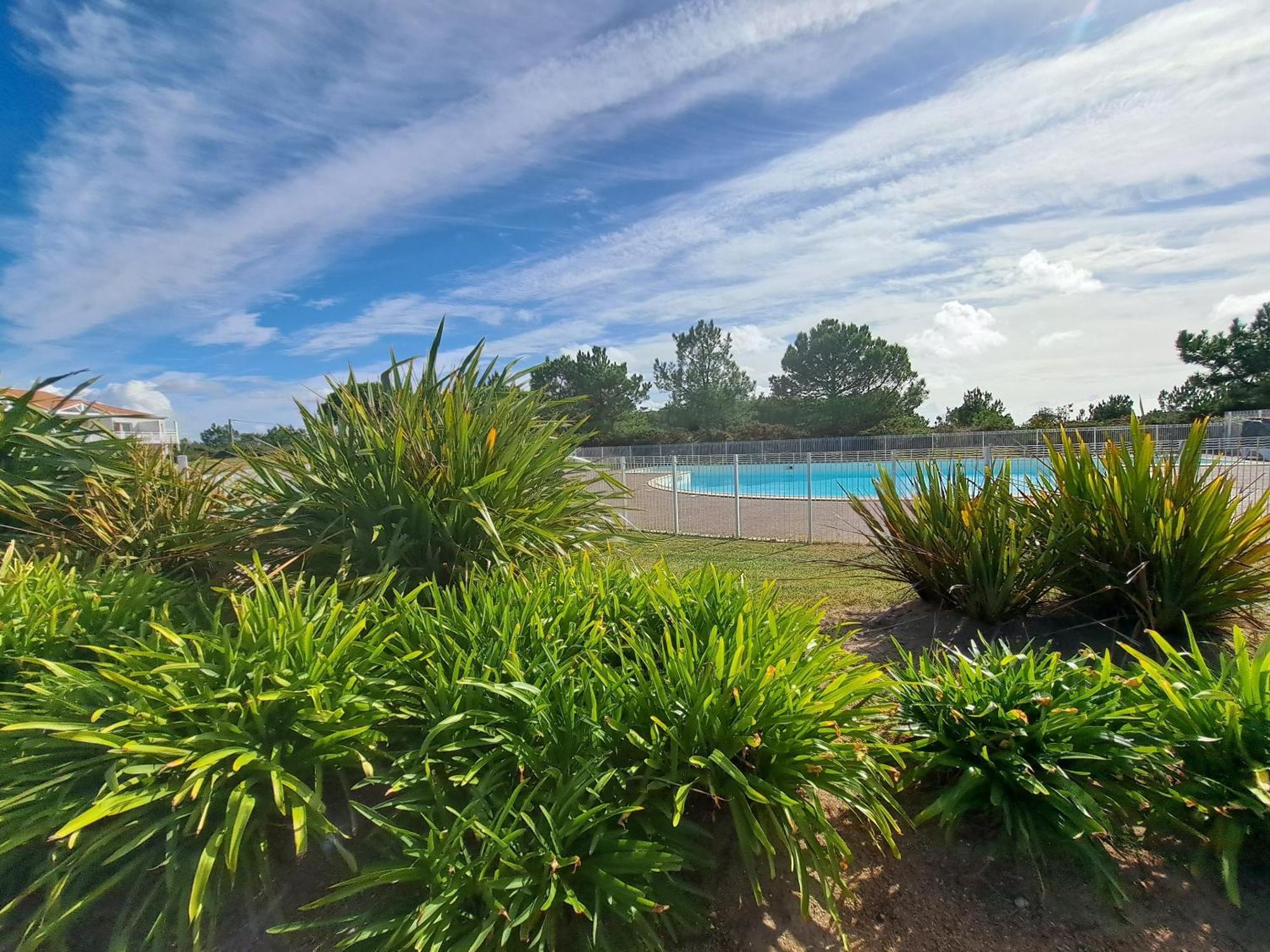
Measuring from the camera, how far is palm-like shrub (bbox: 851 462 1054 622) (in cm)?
365

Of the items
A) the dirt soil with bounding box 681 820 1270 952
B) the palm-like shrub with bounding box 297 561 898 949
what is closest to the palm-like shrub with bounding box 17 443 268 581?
the palm-like shrub with bounding box 297 561 898 949

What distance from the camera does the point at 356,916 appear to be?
172 cm

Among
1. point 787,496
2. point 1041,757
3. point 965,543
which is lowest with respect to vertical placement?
point 787,496

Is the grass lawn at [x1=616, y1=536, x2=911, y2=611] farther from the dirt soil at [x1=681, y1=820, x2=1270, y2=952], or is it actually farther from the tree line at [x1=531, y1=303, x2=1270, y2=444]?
the tree line at [x1=531, y1=303, x2=1270, y2=444]

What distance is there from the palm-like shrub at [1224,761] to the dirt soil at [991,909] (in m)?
0.10

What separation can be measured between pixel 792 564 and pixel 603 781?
7066mm

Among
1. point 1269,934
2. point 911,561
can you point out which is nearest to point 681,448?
point 911,561

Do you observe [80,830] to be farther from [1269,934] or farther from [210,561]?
[1269,934]

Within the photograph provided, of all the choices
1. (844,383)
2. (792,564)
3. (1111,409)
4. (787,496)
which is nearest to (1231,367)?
(1111,409)

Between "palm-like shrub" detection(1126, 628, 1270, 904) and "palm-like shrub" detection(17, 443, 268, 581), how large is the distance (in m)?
4.06

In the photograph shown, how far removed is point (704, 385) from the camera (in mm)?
64500

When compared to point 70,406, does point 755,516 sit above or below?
below

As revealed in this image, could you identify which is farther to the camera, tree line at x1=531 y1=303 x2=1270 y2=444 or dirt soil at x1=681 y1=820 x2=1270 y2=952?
tree line at x1=531 y1=303 x2=1270 y2=444

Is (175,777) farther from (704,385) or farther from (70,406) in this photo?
(704,385)
